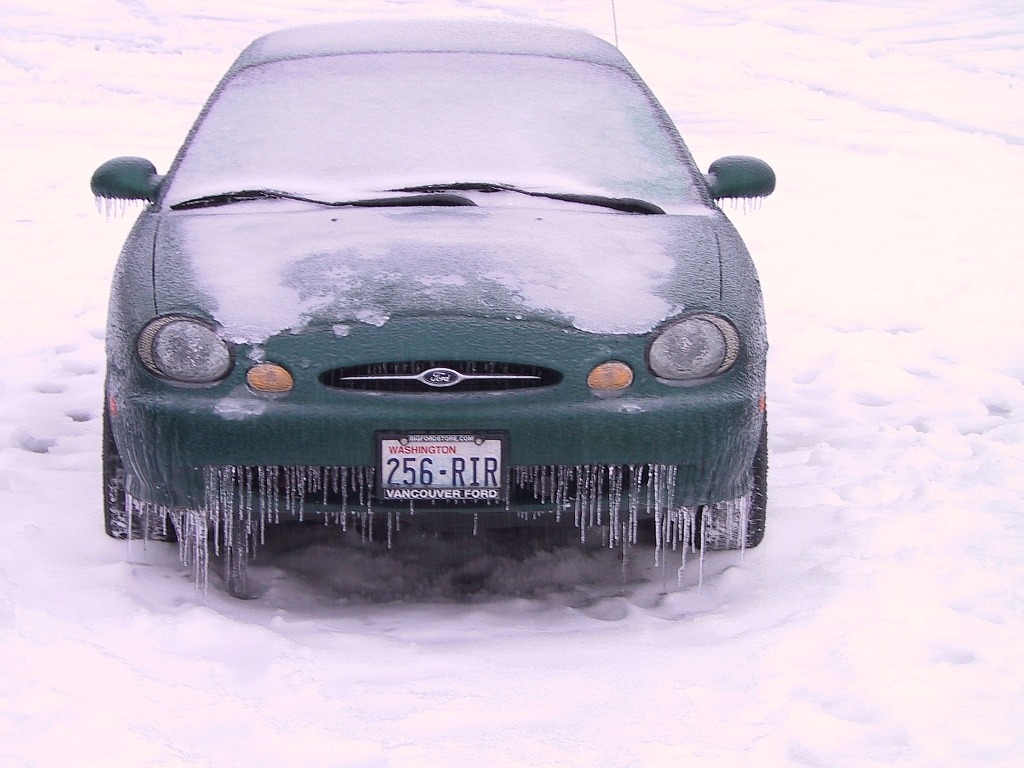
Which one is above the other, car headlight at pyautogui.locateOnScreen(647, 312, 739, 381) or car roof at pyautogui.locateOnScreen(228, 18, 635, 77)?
car roof at pyautogui.locateOnScreen(228, 18, 635, 77)

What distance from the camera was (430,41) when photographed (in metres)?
4.59

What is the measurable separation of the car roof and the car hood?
1.10m

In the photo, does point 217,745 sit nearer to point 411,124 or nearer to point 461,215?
point 461,215

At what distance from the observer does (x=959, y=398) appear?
17.5ft

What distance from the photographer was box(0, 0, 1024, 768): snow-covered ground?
104 inches

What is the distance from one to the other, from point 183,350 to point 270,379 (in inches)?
8.7

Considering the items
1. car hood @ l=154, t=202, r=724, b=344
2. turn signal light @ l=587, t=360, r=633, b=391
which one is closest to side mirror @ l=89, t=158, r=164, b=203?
car hood @ l=154, t=202, r=724, b=344

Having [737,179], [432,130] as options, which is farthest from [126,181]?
[737,179]

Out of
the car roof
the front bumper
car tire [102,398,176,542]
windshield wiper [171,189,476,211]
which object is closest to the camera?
the front bumper

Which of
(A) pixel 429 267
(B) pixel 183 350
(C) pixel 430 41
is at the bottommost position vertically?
(B) pixel 183 350

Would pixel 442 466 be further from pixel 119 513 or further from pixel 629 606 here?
pixel 119 513

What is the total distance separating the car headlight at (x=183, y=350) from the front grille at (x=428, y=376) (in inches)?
9.8

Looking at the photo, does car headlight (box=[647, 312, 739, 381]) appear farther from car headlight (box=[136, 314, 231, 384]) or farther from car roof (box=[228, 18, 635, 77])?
car roof (box=[228, 18, 635, 77])

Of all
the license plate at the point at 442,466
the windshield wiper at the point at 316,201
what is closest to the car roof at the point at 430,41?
the windshield wiper at the point at 316,201
